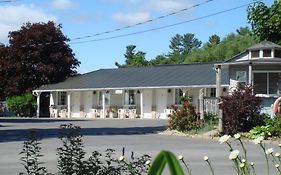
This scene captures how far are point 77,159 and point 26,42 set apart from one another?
162 ft

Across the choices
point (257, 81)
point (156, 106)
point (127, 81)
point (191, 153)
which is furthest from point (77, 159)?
point (127, 81)

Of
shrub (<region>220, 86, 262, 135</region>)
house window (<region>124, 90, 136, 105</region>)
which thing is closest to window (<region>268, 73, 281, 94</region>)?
shrub (<region>220, 86, 262, 135</region>)

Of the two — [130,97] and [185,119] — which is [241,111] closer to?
[185,119]

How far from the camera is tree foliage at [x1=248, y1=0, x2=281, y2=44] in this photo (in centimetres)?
3173

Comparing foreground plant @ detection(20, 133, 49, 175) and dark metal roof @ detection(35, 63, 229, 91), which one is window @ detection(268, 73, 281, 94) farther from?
foreground plant @ detection(20, 133, 49, 175)

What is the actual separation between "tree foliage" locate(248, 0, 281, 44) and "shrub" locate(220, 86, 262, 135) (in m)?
11.4

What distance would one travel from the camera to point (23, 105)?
1954 inches

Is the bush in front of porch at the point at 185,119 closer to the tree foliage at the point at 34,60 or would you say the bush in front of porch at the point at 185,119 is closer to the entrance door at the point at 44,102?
the entrance door at the point at 44,102

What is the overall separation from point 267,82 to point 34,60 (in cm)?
3098

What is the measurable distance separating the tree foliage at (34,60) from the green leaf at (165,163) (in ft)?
166

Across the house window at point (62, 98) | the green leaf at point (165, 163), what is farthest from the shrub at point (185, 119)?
the house window at point (62, 98)

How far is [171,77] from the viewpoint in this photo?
4312 cm

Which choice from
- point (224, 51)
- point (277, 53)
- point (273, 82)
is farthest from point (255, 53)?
point (224, 51)

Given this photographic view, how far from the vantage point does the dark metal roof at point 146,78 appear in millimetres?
40438
